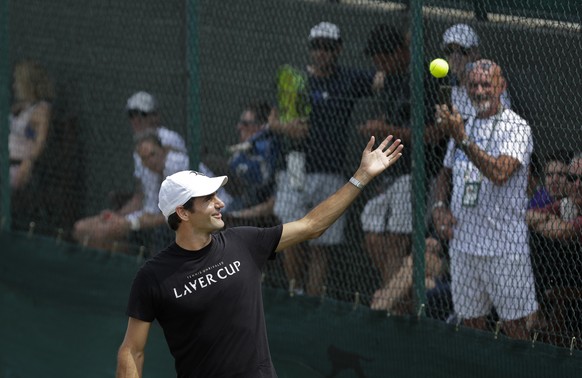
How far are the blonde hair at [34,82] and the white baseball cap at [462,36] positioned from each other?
3457 mm

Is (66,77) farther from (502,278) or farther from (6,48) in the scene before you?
(502,278)

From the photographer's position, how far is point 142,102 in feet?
26.1

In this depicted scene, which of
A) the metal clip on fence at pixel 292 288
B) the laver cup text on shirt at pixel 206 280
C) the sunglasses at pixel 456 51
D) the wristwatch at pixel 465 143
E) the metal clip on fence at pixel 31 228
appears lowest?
the metal clip on fence at pixel 292 288

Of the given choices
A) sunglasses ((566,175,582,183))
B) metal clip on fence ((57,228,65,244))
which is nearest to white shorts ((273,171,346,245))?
sunglasses ((566,175,582,183))

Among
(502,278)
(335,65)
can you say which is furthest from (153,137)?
(502,278)

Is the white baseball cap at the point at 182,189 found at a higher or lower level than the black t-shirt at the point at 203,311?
higher

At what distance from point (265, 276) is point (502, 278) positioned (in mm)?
1783

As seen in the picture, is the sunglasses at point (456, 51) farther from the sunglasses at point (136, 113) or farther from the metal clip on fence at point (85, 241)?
the metal clip on fence at point (85, 241)

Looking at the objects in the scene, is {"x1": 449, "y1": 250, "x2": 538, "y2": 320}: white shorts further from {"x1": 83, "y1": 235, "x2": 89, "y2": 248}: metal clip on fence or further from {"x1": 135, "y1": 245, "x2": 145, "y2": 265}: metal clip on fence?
{"x1": 83, "y1": 235, "x2": 89, "y2": 248}: metal clip on fence

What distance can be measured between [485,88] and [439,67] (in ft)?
0.87

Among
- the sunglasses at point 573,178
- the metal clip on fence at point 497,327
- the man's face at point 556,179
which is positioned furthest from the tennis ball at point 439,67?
the metal clip on fence at point 497,327

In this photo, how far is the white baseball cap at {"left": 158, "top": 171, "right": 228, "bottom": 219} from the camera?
5504mm

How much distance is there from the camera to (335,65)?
679cm

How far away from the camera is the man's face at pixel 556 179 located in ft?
18.7
